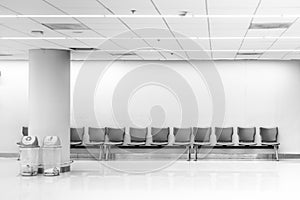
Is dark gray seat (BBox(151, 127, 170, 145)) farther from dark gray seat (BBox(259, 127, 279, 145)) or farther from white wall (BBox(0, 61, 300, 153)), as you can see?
dark gray seat (BBox(259, 127, 279, 145))

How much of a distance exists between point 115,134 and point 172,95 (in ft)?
7.83

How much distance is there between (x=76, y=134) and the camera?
18.4m

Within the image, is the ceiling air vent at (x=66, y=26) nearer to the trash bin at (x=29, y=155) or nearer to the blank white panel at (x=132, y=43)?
the blank white panel at (x=132, y=43)

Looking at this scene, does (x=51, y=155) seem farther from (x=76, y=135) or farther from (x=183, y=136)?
(x=183, y=136)

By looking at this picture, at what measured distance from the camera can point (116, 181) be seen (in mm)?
12258

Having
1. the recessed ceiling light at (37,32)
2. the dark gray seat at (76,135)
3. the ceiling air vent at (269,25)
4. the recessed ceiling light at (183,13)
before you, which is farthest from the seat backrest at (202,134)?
the recessed ceiling light at (183,13)

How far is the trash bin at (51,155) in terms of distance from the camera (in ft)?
44.6

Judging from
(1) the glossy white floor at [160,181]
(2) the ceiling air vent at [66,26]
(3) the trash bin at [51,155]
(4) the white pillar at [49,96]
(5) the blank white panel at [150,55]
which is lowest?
(1) the glossy white floor at [160,181]

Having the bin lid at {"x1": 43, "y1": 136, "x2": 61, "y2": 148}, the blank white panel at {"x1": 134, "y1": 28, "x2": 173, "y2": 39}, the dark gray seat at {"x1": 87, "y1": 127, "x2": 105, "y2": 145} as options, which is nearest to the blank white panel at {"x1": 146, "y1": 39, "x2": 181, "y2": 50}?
the blank white panel at {"x1": 134, "y1": 28, "x2": 173, "y2": 39}

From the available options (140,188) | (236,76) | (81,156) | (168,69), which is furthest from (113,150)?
(140,188)

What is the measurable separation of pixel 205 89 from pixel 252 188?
26.3 ft

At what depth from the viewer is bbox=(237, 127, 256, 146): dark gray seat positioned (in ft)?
59.3

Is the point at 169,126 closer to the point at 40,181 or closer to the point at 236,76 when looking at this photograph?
the point at 236,76

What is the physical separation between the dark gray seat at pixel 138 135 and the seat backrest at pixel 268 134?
12.7 ft
